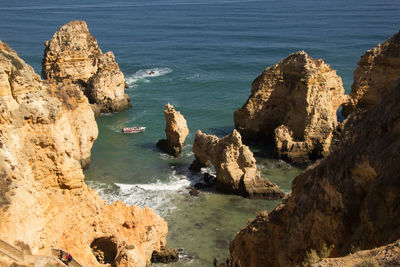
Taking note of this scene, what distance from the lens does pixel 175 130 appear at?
122ft

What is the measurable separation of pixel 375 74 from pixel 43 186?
99.1 ft

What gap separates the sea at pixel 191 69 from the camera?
1184 inches


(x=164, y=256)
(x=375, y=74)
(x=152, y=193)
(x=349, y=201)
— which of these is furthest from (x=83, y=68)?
(x=349, y=201)

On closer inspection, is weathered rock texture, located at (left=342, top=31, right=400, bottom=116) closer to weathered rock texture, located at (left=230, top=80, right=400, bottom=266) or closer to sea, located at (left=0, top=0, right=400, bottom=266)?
sea, located at (left=0, top=0, right=400, bottom=266)

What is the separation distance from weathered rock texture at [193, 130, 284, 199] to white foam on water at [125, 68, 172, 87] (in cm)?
3360

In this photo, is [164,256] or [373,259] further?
[164,256]

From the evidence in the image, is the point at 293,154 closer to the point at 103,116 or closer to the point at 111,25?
the point at 103,116

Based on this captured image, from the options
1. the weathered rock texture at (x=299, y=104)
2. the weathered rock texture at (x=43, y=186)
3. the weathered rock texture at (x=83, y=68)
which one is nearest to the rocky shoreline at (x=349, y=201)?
the weathered rock texture at (x=43, y=186)

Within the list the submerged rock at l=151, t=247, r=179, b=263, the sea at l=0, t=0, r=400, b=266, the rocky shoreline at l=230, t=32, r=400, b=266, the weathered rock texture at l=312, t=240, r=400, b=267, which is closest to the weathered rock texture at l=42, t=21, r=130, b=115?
the sea at l=0, t=0, r=400, b=266

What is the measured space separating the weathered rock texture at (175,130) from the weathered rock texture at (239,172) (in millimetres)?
6045

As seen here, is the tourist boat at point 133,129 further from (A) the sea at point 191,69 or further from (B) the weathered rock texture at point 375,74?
(B) the weathered rock texture at point 375,74

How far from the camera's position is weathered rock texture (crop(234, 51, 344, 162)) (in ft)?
119

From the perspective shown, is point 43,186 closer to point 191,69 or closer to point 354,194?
point 354,194

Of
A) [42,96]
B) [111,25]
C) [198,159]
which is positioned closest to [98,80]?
[198,159]
